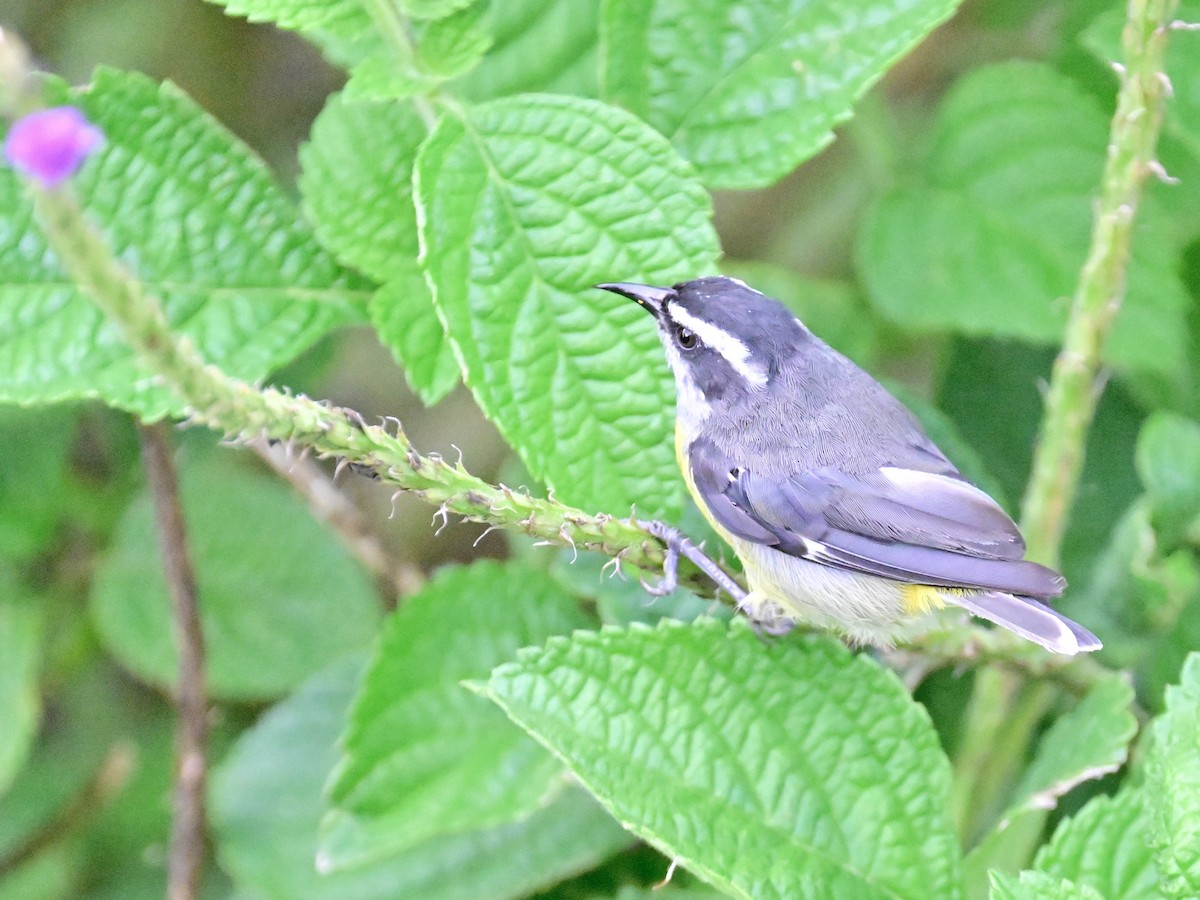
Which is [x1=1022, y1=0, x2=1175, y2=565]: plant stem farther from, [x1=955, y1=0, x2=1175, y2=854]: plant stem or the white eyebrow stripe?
the white eyebrow stripe

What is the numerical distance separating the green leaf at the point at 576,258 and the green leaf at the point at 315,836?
71 centimetres

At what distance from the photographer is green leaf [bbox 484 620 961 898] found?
1.48 metres

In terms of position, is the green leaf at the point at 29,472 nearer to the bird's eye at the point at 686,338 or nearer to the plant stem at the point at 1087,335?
the bird's eye at the point at 686,338

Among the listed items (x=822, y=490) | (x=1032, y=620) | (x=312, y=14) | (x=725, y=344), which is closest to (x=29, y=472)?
(x=312, y=14)

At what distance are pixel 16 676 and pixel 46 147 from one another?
1.90 metres

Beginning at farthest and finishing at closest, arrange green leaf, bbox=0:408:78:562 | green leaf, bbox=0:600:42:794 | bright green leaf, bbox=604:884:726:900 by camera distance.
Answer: green leaf, bbox=0:408:78:562 → green leaf, bbox=0:600:42:794 → bright green leaf, bbox=604:884:726:900

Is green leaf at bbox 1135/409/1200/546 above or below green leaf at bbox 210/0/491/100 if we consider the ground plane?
below

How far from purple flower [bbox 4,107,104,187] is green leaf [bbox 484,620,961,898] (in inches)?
34.0

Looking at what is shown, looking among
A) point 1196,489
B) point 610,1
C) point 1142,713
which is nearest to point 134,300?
point 610,1

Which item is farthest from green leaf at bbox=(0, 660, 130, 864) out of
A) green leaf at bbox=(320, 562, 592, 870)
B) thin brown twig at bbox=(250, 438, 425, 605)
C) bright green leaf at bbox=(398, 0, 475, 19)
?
bright green leaf at bbox=(398, 0, 475, 19)

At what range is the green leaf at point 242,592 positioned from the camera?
250 cm

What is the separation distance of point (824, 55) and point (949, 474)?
67 cm

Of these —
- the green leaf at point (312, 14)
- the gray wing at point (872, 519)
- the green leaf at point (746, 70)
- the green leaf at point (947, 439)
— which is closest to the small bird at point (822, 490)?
the gray wing at point (872, 519)

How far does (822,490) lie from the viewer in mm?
1952
